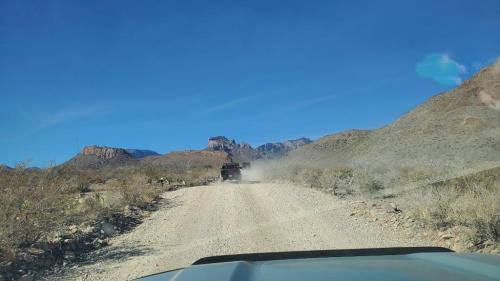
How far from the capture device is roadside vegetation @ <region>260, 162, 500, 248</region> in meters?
10.3

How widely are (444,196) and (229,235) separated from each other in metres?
5.36

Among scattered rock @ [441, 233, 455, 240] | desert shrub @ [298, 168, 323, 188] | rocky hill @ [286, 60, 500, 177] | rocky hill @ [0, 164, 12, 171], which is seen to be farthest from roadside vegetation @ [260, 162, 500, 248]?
rocky hill @ [0, 164, 12, 171]

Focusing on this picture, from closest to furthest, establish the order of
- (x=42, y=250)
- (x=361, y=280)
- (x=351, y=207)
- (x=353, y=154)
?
1. (x=361, y=280)
2. (x=42, y=250)
3. (x=351, y=207)
4. (x=353, y=154)

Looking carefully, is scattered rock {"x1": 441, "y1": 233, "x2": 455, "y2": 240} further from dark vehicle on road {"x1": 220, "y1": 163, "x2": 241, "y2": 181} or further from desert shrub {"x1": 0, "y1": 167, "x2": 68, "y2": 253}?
dark vehicle on road {"x1": 220, "y1": 163, "x2": 241, "y2": 181}

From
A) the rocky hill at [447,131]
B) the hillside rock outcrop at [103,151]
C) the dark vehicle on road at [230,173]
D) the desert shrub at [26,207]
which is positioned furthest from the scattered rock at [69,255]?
the hillside rock outcrop at [103,151]

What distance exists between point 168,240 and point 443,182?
9.87m

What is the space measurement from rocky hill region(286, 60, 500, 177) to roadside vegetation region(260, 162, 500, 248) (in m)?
7.97

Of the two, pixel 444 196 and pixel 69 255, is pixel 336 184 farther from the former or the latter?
pixel 69 255

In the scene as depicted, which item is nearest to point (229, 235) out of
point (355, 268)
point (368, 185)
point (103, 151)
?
point (368, 185)

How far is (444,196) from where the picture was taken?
42.1ft

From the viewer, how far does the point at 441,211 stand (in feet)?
40.8

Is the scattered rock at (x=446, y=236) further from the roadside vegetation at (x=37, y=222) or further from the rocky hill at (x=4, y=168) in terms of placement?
the rocky hill at (x=4, y=168)

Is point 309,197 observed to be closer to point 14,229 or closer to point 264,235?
point 264,235

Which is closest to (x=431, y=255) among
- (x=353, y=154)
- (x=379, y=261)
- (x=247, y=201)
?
(x=379, y=261)
